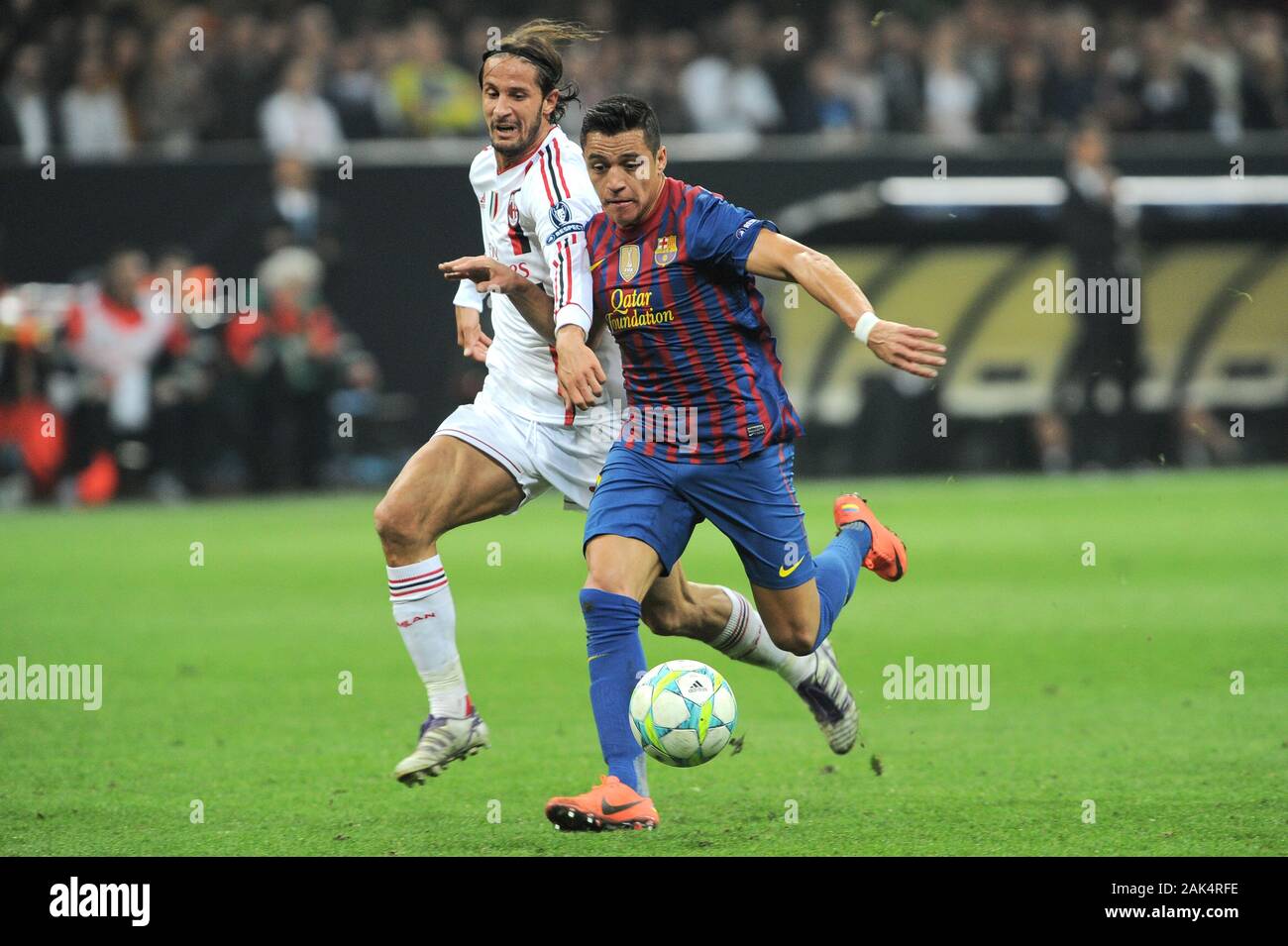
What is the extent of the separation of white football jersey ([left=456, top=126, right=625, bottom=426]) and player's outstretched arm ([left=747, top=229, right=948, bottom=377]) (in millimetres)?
611

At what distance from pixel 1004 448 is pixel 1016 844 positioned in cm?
1337

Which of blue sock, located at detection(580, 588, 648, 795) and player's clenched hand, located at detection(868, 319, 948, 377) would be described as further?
blue sock, located at detection(580, 588, 648, 795)

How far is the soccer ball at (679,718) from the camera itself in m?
5.90

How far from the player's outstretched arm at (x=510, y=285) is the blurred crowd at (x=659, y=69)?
11871mm

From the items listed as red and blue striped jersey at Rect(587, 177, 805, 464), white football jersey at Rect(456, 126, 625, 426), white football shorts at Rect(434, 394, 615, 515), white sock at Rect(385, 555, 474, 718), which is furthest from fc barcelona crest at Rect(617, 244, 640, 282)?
white sock at Rect(385, 555, 474, 718)

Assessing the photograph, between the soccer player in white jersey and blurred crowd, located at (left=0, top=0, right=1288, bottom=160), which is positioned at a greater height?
blurred crowd, located at (left=0, top=0, right=1288, bottom=160)

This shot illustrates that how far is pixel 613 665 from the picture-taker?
5.92 m

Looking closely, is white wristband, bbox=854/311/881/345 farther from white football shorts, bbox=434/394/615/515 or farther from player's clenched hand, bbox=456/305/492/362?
player's clenched hand, bbox=456/305/492/362

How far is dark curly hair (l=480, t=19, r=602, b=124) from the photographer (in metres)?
6.60

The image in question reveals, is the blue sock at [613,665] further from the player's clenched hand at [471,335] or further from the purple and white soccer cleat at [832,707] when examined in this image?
the player's clenched hand at [471,335]

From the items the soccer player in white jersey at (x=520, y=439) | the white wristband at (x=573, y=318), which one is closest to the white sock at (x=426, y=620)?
Result: the soccer player in white jersey at (x=520, y=439)

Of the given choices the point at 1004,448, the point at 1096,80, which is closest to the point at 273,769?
the point at 1004,448

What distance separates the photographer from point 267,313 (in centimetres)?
1777

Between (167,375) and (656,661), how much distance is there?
376 inches
